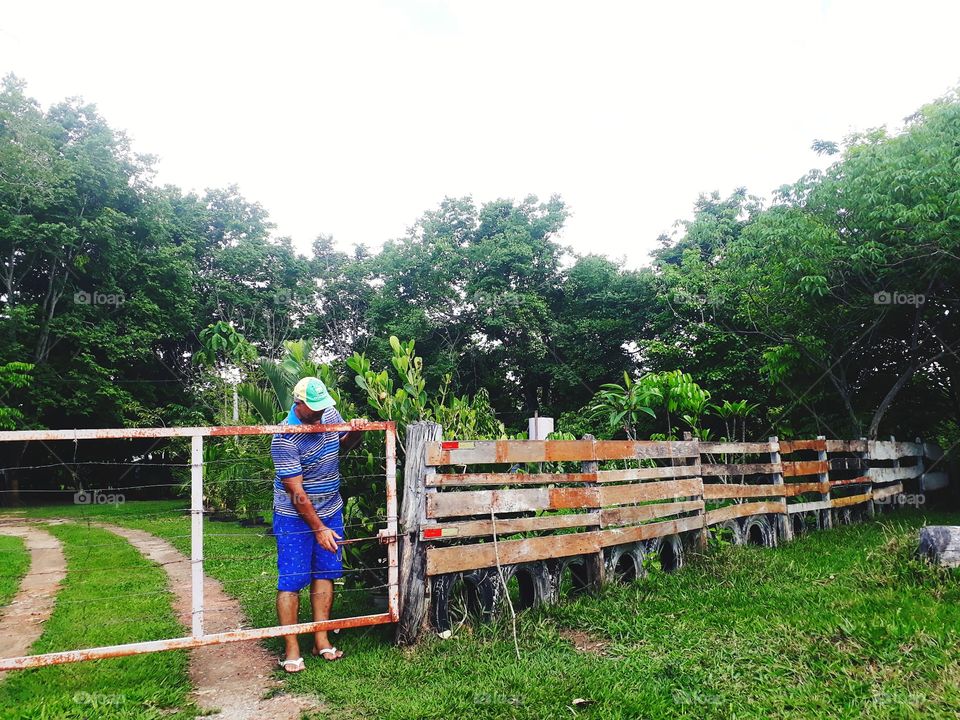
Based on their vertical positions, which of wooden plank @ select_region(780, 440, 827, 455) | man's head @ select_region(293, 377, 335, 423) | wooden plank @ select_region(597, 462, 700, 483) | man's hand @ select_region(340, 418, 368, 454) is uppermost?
man's head @ select_region(293, 377, 335, 423)

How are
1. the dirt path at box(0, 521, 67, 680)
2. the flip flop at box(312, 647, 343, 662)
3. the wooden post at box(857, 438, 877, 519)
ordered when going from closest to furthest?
the flip flop at box(312, 647, 343, 662)
the dirt path at box(0, 521, 67, 680)
the wooden post at box(857, 438, 877, 519)

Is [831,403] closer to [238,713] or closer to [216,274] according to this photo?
[238,713]

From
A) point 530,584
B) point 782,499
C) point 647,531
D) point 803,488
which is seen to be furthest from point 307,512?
point 803,488

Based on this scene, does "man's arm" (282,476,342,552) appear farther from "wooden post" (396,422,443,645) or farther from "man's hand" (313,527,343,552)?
"wooden post" (396,422,443,645)

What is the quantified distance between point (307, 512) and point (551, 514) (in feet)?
7.25

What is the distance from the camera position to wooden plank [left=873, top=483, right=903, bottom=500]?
9.73m

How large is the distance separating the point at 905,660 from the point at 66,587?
7.09 m

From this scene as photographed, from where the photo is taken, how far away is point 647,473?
229 inches

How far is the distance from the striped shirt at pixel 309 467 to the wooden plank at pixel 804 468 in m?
5.83

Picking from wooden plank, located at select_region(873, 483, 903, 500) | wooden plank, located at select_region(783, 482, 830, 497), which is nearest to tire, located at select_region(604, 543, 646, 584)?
wooden plank, located at select_region(783, 482, 830, 497)

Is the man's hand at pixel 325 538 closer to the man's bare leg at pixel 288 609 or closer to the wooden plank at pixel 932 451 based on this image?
the man's bare leg at pixel 288 609

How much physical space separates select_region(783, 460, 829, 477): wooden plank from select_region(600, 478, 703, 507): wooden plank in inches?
82.4

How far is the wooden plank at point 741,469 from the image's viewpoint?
6.77 meters

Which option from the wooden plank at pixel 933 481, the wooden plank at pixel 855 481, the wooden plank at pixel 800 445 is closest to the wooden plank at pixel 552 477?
the wooden plank at pixel 800 445
